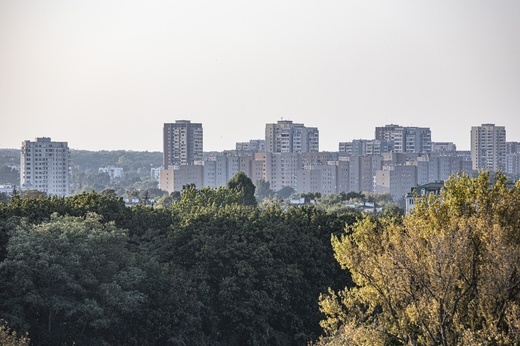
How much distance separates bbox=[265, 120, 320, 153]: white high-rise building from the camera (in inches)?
5797

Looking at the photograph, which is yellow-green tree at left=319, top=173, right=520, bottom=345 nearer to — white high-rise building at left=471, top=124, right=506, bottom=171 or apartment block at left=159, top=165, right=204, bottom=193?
apartment block at left=159, top=165, right=204, bottom=193

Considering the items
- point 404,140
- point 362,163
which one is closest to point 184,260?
point 362,163

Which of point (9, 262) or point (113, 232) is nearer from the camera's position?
point (9, 262)

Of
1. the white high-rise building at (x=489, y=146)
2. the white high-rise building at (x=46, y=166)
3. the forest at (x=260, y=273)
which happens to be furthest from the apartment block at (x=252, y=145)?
the forest at (x=260, y=273)

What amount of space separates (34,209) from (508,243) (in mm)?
14345

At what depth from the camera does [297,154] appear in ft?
468

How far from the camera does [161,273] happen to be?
2820cm

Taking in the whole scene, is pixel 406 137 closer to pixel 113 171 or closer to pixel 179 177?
→ pixel 179 177

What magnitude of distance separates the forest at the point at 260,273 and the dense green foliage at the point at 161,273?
0.13 feet

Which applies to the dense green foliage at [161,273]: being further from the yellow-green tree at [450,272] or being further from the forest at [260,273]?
the yellow-green tree at [450,272]

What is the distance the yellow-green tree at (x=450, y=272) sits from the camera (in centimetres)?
1889

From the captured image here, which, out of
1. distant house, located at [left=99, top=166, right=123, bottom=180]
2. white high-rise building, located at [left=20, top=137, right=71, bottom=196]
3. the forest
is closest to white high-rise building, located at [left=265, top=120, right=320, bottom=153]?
distant house, located at [left=99, top=166, right=123, bottom=180]

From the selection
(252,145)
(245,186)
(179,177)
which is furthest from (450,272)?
(252,145)

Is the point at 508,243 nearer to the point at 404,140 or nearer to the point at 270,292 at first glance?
the point at 270,292
